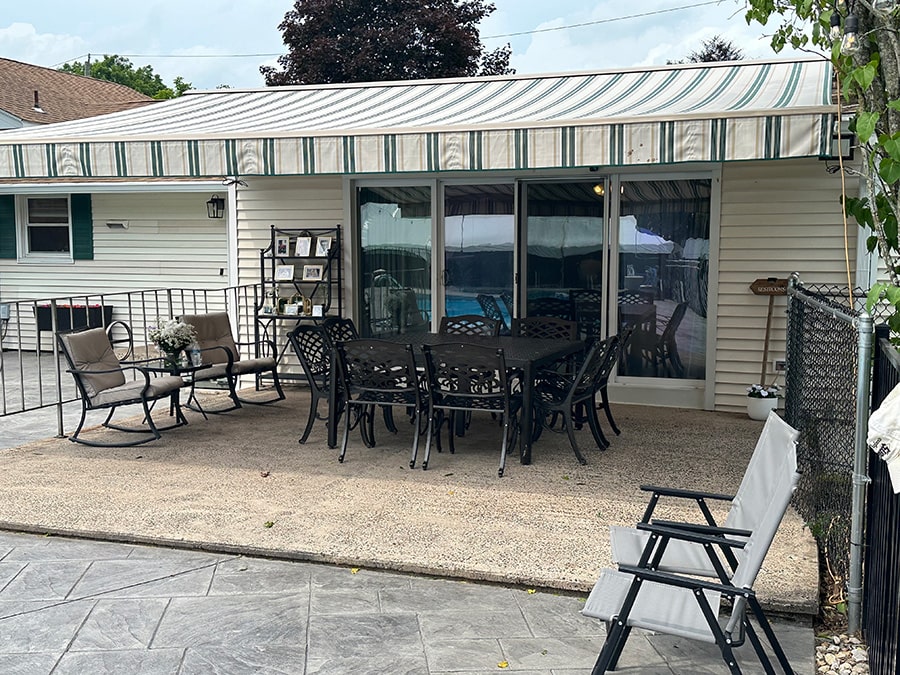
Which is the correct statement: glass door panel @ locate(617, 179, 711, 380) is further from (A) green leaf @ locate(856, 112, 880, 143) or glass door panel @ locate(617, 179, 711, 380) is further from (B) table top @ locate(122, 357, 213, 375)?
(A) green leaf @ locate(856, 112, 880, 143)

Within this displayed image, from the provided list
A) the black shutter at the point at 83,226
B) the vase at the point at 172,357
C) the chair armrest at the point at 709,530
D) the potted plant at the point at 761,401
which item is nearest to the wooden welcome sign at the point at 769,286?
the potted plant at the point at 761,401

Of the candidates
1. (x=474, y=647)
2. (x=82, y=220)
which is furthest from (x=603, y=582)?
(x=82, y=220)

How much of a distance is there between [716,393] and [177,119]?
205 inches

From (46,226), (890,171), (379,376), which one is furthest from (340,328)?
(46,226)

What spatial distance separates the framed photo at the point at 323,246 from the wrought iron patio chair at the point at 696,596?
6.33m

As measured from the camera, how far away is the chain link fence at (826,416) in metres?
4.00

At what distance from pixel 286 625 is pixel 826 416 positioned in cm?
288

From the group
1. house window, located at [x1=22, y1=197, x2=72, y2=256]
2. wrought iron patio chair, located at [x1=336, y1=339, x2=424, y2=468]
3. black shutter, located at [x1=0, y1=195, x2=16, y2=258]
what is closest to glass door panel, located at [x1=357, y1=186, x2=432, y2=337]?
wrought iron patio chair, located at [x1=336, y1=339, x2=424, y2=468]

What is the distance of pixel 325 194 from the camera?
9.23m

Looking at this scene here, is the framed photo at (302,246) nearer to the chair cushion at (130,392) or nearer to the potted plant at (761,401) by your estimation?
the chair cushion at (130,392)

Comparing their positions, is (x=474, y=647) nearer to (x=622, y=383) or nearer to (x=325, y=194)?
(x=622, y=383)

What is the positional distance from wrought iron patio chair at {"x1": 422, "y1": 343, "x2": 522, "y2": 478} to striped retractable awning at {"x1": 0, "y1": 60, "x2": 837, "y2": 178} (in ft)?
3.86

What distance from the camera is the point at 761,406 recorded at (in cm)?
758

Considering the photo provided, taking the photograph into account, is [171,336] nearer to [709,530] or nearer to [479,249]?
[479,249]
